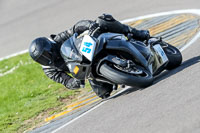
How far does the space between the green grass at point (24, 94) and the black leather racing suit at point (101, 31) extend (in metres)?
0.73

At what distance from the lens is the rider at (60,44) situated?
22.7 feet

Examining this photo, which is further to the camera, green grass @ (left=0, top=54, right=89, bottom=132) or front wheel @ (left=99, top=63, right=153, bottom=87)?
green grass @ (left=0, top=54, right=89, bottom=132)

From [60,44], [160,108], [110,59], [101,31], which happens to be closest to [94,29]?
[101,31]

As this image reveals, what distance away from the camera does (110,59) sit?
6.38 metres

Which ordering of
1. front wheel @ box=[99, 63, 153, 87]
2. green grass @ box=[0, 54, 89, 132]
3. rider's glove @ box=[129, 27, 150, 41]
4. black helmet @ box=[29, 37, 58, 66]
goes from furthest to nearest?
green grass @ box=[0, 54, 89, 132] < rider's glove @ box=[129, 27, 150, 41] < black helmet @ box=[29, 37, 58, 66] < front wheel @ box=[99, 63, 153, 87]

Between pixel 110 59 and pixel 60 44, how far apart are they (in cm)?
134

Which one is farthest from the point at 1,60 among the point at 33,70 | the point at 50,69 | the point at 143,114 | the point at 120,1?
the point at 143,114

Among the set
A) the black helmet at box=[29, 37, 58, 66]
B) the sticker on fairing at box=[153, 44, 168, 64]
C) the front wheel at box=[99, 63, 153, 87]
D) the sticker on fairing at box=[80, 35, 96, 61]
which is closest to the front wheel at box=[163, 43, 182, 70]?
the sticker on fairing at box=[153, 44, 168, 64]

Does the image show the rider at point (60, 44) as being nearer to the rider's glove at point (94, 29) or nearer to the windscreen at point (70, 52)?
the rider's glove at point (94, 29)

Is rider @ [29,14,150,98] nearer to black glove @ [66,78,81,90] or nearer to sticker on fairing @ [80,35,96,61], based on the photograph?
black glove @ [66,78,81,90]

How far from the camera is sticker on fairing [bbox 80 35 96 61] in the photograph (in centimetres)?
639

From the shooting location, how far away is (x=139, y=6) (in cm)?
1293

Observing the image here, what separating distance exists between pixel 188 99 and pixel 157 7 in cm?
740

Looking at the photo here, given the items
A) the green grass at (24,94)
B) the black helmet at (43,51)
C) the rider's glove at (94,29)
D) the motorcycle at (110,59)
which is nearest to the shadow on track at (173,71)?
the motorcycle at (110,59)
